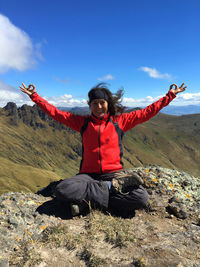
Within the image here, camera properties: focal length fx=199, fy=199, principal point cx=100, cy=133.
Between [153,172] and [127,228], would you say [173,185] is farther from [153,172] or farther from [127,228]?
[127,228]

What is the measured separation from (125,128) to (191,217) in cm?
438

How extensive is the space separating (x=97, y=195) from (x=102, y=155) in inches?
61.6

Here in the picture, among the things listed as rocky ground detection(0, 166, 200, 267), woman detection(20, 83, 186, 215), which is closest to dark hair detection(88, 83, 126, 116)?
woman detection(20, 83, 186, 215)

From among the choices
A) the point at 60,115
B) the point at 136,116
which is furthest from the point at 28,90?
the point at 136,116

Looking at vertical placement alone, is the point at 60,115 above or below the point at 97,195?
above

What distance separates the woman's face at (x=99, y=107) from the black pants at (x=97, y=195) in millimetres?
2954

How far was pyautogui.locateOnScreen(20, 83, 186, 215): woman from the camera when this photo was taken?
717 centimetres

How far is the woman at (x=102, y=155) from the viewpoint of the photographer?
7168 millimetres

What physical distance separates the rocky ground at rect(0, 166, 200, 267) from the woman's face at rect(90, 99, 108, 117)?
397 cm

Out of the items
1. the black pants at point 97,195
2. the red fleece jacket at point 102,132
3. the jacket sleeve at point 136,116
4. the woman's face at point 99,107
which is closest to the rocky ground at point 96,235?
the black pants at point 97,195

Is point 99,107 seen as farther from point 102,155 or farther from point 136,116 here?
point 102,155

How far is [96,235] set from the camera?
5.86 meters

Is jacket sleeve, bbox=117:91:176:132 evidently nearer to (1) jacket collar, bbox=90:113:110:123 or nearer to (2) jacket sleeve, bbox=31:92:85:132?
(1) jacket collar, bbox=90:113:110:123

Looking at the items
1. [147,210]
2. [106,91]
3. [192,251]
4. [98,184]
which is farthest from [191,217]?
[106,91]
